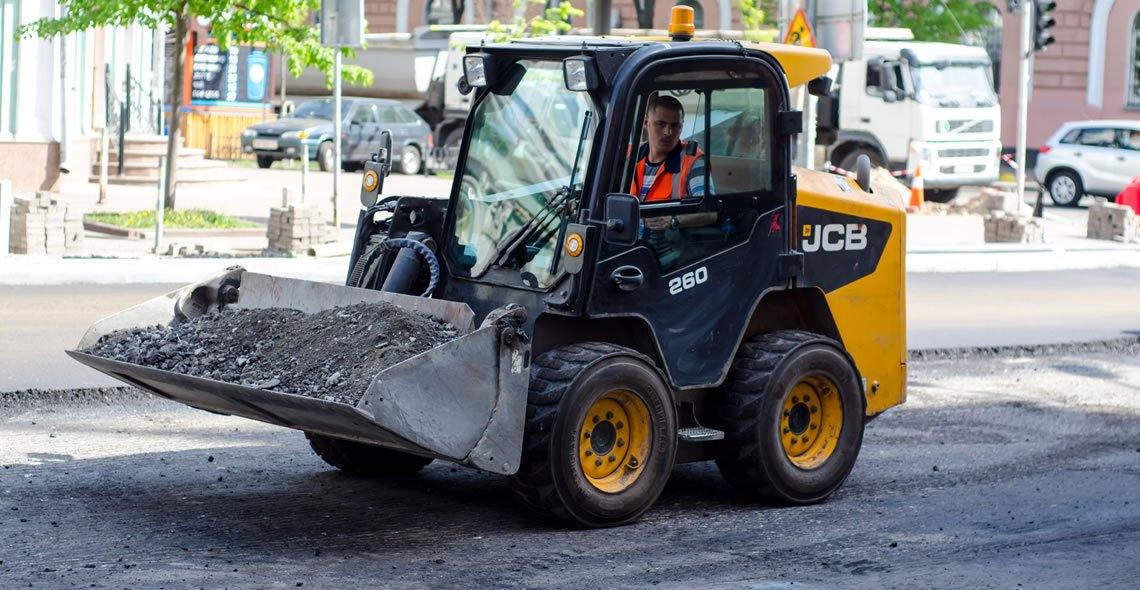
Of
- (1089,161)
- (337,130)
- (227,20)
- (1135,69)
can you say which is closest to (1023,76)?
(1089,161)

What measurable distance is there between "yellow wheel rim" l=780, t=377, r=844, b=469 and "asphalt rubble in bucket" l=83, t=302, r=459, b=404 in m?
1.86

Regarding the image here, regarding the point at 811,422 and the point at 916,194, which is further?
the point at 916,194

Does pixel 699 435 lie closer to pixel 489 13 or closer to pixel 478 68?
pixel 478 68

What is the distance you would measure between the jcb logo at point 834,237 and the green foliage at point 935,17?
31425mm

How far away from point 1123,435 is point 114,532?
20.0 ft

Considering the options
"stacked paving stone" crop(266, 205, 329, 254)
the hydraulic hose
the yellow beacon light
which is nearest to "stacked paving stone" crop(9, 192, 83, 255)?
"stacked paving stone" crop(266, 205, 329, 254)

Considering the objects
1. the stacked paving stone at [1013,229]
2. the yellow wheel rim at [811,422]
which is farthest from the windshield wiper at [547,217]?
the stacked paving stone at [1013,229]

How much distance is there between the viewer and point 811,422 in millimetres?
7914

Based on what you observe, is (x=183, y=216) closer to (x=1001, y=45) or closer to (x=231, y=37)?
(x=231, y=37)

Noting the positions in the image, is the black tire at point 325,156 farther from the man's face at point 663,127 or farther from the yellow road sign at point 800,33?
the man's face at point 663,127

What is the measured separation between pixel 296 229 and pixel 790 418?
35.0 ft

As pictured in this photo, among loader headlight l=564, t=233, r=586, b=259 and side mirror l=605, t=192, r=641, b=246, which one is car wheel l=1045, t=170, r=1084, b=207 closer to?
side mirror l=605, t=192, r=641, b=246

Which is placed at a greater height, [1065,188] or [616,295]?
[1065,188]

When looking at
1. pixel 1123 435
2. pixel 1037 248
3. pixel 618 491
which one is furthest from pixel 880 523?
pixel 1037 248
